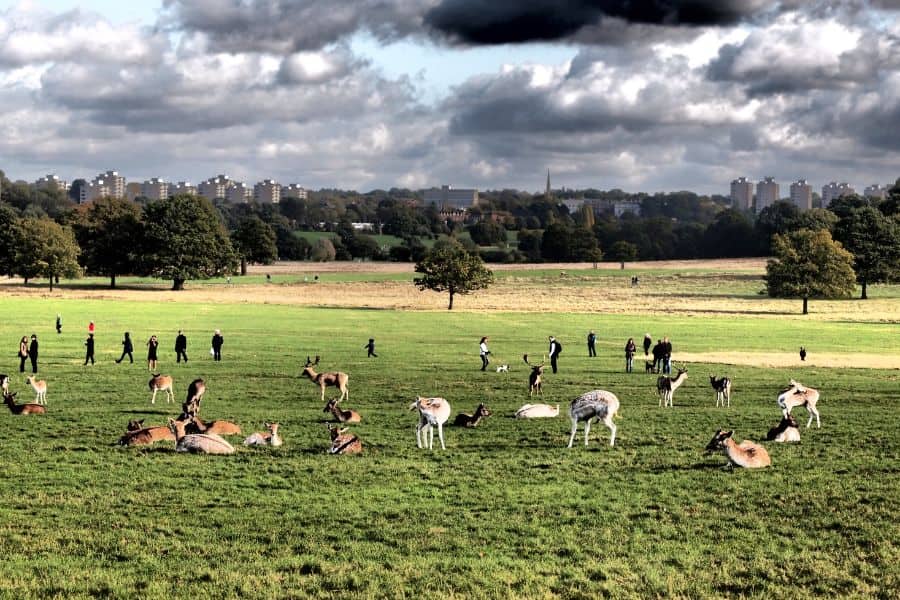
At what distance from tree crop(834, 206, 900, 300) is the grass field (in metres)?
83.6

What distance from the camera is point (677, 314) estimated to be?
294ft

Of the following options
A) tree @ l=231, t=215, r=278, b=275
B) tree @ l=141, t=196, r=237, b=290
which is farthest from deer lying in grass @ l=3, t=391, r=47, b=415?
tree @ l=231, t=215, r=278, b=275

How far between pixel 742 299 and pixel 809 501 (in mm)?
99359

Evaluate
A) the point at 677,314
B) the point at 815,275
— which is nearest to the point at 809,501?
the point at 677,314

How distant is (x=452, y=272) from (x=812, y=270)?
40317 millimetres

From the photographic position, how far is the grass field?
13.8 metres

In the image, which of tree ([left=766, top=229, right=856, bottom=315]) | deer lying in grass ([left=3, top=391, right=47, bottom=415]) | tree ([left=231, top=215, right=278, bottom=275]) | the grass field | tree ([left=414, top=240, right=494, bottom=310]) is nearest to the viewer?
the grass field

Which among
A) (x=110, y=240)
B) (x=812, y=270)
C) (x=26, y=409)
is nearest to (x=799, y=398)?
(x=26, y=409)

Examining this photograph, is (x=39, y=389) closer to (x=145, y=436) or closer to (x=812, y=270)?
(x=145, y=436)

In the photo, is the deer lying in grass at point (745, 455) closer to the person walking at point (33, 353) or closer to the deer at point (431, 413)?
the deer at point (431, 413)

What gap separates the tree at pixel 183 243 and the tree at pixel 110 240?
136 inches

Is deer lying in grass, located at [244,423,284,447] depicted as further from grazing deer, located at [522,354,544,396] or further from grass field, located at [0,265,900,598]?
grazing deer, located at [522,354,544,396]

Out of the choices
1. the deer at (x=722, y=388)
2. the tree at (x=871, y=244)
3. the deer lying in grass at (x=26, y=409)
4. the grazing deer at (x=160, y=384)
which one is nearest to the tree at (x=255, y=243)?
the tree at (x=871, y=244)

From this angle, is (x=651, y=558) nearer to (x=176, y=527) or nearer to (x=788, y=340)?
(x=176, y=527)
